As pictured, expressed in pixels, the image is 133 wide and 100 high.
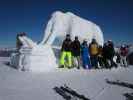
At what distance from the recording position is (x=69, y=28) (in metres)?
22.0

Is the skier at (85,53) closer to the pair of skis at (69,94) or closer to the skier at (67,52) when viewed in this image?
the skier at (67,52)

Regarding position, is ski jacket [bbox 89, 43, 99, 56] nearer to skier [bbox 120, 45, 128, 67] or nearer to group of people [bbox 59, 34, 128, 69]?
group of people [bbox 59, 34, 128, 69]

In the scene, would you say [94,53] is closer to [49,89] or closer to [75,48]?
[75,48]

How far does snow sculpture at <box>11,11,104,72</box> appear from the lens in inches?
525

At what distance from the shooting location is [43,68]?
43.5 ft

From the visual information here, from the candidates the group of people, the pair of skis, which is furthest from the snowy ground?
the group of people

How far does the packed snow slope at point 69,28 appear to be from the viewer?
64.2 feet

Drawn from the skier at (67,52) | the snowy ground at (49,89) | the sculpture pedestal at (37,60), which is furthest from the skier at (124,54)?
the snowy ground at (49,89)

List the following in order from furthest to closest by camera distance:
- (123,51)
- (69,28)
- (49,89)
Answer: (69,28) < (123,51) < (49,89)

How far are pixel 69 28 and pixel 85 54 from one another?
7.98 meters

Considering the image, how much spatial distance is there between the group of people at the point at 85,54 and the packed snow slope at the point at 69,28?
444cm

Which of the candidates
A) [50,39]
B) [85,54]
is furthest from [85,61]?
[50,39]

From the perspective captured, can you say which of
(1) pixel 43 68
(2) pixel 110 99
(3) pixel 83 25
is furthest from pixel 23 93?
(3) pixel 83 25

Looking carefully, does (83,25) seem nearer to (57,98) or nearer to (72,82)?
(72,82)
